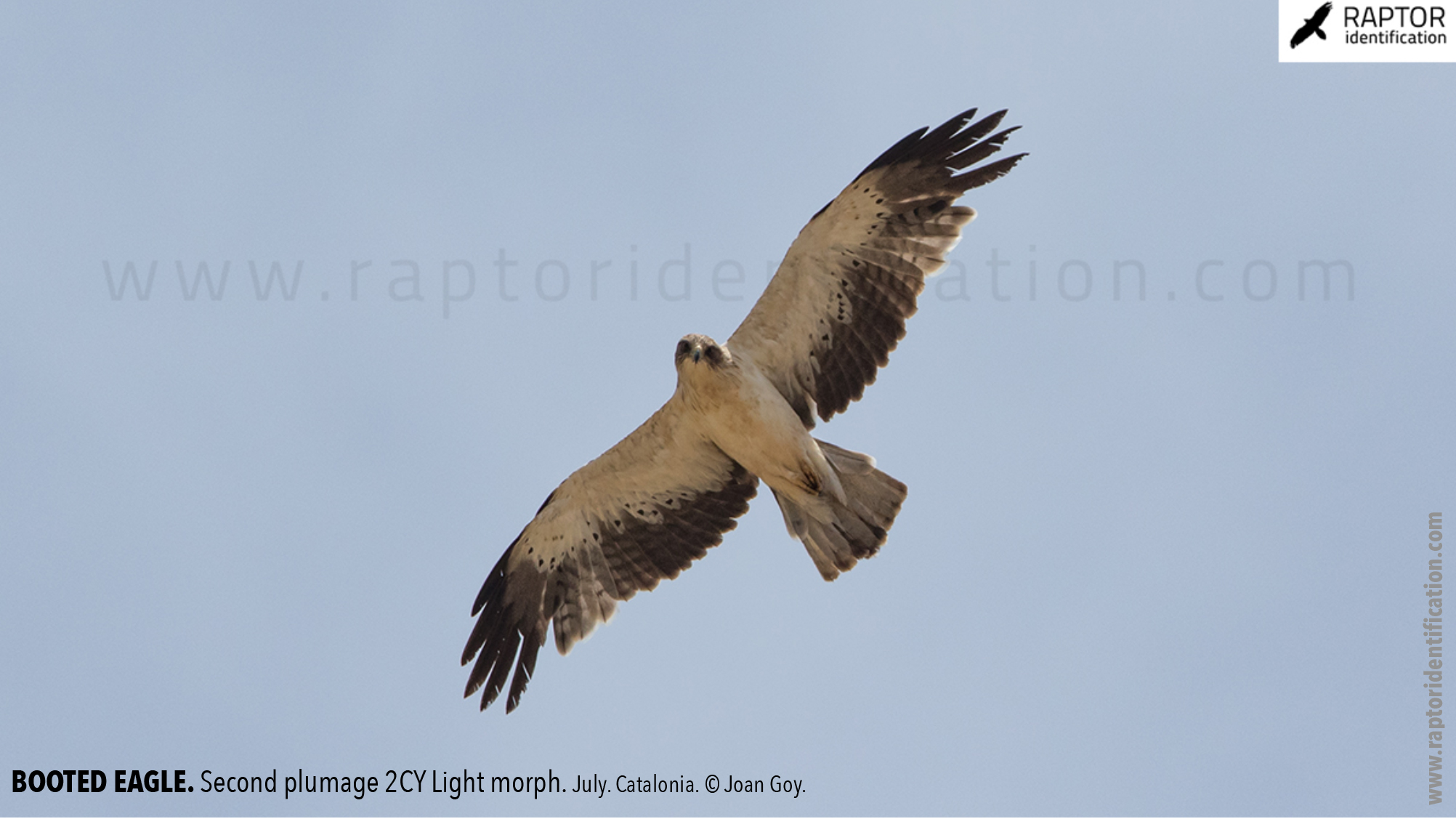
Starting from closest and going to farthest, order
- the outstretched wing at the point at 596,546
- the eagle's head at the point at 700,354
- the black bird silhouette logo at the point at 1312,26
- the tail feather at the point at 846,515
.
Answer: the eagle's head at the point at 700,354 < the tail feather at the point at 846,515 < the outstretched wing at the point at 596,546 < the black bird silhouette logo at the point at 1312,26

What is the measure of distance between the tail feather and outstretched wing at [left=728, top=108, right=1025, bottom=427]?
0.67m

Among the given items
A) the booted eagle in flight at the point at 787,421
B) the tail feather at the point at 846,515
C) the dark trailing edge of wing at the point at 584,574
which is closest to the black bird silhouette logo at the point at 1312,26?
the booted eagle in flight at the point at 787,421

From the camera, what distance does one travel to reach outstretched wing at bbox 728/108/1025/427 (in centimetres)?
1115

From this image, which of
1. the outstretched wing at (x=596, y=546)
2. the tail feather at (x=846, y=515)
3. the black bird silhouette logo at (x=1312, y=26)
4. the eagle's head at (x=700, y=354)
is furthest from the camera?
the black bird silhouette logo at (x=1312, y=26)

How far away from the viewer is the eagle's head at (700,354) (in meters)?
10.7

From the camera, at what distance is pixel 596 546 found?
12023 millimetres

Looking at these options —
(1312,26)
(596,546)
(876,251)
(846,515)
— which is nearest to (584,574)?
(596,546)

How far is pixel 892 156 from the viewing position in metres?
11.2

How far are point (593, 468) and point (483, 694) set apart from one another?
6.57ft

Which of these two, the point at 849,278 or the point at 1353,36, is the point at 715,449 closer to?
the point at 849,278

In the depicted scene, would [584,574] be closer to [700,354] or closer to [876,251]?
[700,354]

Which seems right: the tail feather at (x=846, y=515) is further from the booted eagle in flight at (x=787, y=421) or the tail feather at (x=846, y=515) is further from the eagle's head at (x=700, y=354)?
the eagle's head at (x=700, y=354)

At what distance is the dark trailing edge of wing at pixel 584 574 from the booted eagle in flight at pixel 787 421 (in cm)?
1

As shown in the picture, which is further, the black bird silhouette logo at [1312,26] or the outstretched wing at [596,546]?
the black bird silhouette logo at [1312,26]
